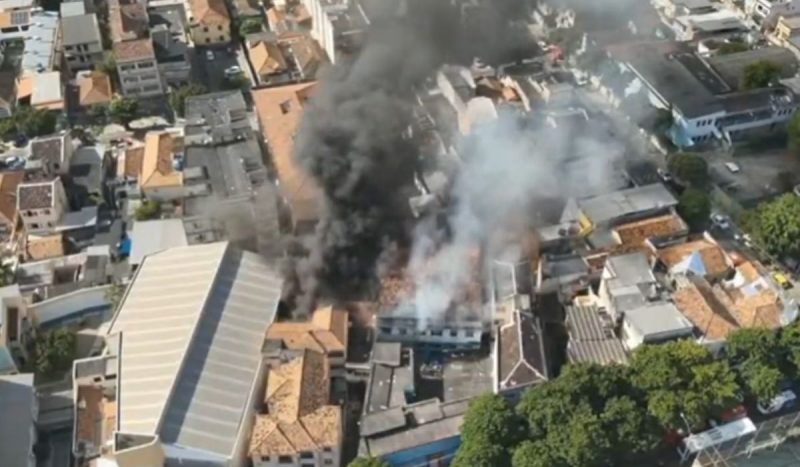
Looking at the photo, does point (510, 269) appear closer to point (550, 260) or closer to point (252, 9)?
point (550, 260)

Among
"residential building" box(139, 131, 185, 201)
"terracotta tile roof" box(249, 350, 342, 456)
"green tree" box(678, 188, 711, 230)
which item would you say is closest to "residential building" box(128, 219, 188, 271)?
"residential building" box(139, 131, 185, 201)

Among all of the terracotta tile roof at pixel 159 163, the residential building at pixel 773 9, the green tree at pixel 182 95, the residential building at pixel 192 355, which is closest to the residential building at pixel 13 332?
the residential building at pixel 192 355

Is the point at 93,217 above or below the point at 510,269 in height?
above

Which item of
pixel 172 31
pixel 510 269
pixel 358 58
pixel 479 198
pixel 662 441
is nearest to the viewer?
pixel 662 441

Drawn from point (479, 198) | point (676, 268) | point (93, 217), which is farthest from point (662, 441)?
point (93, 217)

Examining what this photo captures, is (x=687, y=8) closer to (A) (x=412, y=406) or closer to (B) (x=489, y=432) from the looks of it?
(A) (x=412, y=406)

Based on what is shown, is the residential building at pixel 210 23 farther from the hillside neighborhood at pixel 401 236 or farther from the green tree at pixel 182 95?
the green tree at pixel 182 95
